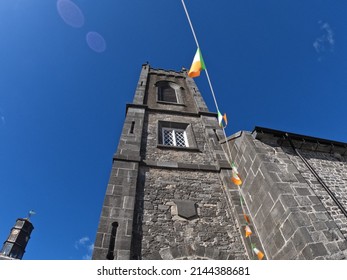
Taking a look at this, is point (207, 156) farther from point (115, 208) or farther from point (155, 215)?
point (115, 208)

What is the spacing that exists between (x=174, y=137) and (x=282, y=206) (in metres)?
5.63

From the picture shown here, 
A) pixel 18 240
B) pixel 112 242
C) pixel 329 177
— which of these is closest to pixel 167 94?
pixel 329 177

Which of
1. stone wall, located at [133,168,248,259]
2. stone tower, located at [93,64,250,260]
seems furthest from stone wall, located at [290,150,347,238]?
stone wall, located at [133,168,248,259]

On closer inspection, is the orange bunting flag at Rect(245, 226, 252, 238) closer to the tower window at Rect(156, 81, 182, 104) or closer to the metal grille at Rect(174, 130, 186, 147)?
the metal grille at Rect(174, 130, 186, 147)

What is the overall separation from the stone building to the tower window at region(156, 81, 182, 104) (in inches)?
179

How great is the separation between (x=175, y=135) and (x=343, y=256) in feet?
23.0

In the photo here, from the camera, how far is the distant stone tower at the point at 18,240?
22.8m

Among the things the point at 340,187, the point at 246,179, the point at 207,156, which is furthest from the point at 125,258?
the point at 340,187

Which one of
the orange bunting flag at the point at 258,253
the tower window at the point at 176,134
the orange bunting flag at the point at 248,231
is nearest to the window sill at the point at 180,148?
the tower window at the point at 176,134

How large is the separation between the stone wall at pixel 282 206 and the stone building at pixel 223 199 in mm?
21

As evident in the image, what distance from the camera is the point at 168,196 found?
650cm

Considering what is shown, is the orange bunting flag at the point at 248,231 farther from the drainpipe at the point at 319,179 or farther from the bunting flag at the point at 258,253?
the drainpipe at the point at 319,179

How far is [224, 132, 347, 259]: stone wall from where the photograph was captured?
4.26 metres

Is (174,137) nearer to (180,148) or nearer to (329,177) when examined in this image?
(180,148)
